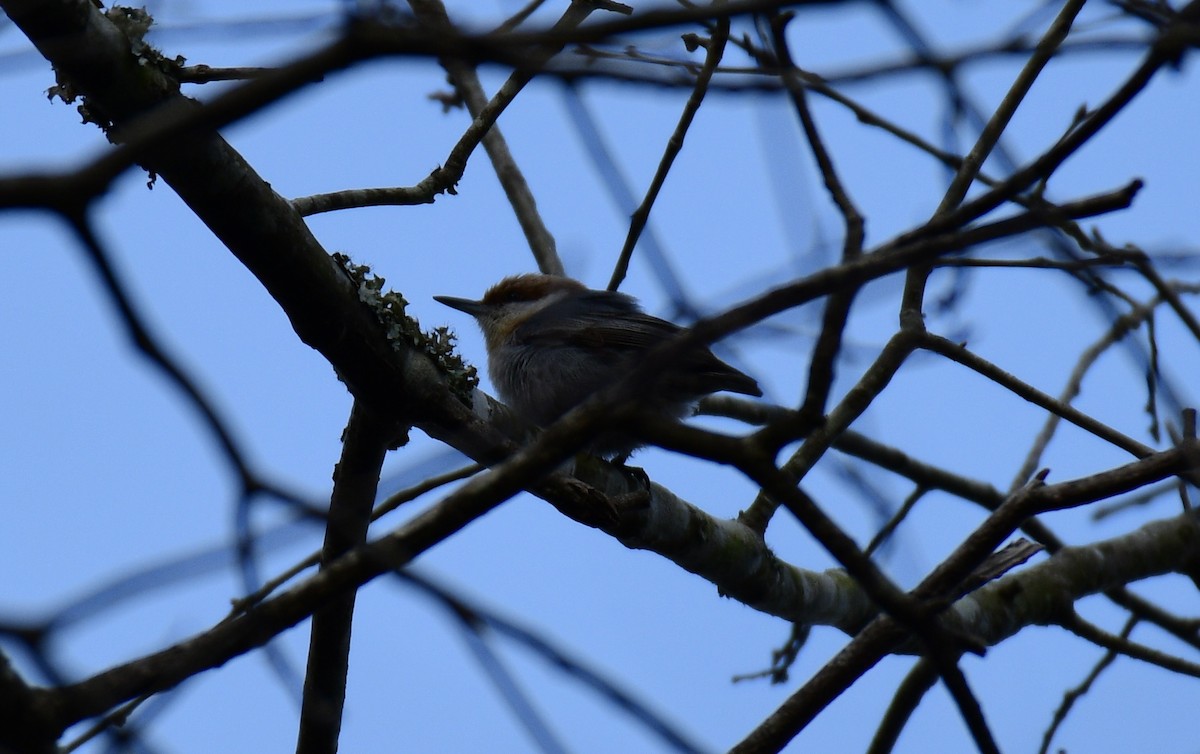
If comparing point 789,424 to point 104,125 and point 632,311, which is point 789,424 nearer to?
point 104,125

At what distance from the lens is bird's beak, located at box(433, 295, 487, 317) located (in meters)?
7.59

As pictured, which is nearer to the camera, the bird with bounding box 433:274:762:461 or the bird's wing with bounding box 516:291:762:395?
the bird with bounding box 433:274:762:461

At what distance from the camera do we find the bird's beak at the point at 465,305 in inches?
299

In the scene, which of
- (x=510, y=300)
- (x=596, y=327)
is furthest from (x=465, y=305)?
(x=596, y=327)

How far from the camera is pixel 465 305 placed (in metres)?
7.63

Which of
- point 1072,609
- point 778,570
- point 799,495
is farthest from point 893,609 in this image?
point 1072,609

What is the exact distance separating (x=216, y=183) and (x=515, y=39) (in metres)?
1.62

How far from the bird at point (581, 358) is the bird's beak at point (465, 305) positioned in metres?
0.65

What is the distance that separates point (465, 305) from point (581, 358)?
1.70 meters

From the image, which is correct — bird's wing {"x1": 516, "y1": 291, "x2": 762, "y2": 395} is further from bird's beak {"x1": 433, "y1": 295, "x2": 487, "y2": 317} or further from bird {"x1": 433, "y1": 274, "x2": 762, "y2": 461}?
bird's beak {"x1": 433, "y1": 295, "x2": 487, "y2": 317}

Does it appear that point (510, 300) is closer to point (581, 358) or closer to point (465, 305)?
point (465, 305)

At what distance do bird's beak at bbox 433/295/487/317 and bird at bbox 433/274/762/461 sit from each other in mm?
649

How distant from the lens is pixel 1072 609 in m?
4.88

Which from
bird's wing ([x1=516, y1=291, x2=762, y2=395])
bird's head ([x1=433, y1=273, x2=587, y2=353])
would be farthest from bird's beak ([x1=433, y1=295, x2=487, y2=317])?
bird's wing ([x1=516, y1=291, x2=762, y2=395])
